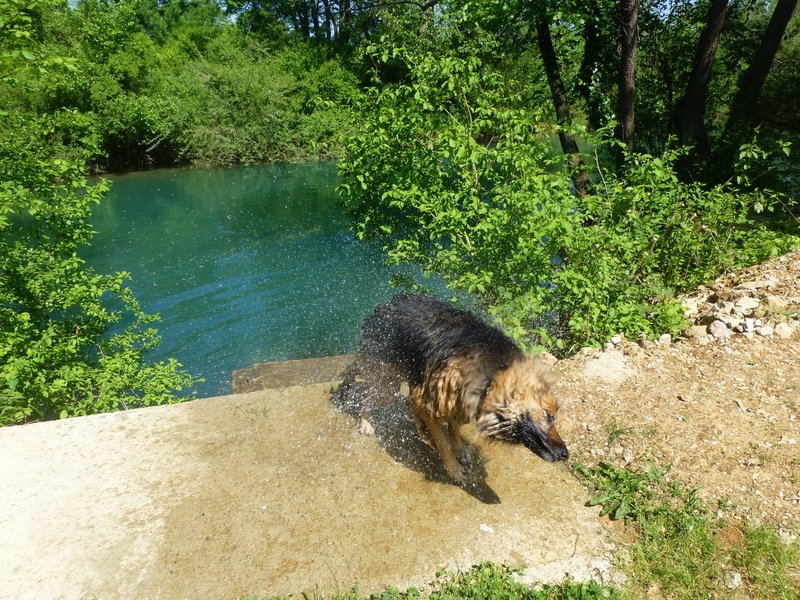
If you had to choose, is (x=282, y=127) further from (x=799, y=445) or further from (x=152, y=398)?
(x=799, y=445)

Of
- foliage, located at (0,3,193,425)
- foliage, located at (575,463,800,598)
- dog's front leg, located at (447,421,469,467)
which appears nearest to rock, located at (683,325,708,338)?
foliage, located at (575,463,800,598)

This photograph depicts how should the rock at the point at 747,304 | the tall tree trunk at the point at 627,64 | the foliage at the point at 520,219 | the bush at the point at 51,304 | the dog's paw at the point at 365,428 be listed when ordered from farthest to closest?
the tall tree trunk at the point at 627,64 < the bush at the point at 51,304 < the rock at the point at 747,304 < the foliage at the point at 520,219 < the dog's paw at the point at 365,428

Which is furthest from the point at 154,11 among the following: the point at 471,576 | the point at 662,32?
the point at 471,576

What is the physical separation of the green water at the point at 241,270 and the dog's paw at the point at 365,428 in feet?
19.3

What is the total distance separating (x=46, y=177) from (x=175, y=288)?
7821 millimetres

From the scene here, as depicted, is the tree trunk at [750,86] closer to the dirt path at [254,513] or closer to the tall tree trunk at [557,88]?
the tall tree trunk at [557,88]

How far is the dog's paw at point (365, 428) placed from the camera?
4391mm

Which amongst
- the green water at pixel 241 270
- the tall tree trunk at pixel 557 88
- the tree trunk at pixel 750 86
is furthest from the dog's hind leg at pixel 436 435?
the tree trunk at pixel 750 86

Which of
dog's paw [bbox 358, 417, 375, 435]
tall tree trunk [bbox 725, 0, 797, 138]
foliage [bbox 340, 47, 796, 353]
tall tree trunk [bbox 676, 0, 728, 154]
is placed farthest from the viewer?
tall tree trunk [bbox 725, 0, 797, 138]

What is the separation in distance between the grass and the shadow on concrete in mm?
740

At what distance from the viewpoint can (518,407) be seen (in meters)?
3.12

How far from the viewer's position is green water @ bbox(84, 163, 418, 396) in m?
11.3

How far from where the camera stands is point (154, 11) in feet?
189

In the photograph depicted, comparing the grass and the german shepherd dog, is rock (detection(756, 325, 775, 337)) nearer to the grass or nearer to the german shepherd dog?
the grass
